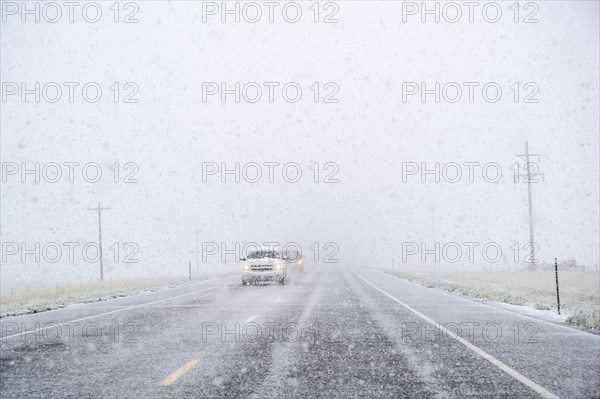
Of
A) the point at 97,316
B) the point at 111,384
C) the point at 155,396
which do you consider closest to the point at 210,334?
the point at 111,384

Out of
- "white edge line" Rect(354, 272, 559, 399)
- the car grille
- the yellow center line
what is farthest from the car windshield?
the yellow center line

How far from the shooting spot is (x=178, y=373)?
23.4 ft

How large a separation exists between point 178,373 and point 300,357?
192 centimetres

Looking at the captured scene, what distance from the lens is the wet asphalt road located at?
6.23 metres

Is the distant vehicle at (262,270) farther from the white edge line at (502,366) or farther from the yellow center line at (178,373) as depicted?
the yellow center line at (178,373)

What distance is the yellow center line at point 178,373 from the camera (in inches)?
261

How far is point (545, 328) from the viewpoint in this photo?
1160cm

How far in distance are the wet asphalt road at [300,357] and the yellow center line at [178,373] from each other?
0.01m

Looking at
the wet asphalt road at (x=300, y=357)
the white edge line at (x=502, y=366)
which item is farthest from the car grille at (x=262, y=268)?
the white edge line at (x=502, y=366)

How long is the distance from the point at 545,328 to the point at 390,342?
4110mm

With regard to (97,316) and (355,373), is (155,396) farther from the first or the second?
(97,316)

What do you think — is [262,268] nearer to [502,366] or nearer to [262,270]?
[262,270]

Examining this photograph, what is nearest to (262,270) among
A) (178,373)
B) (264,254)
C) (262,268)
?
(262,268)

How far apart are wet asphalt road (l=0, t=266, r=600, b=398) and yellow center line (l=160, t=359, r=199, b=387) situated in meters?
0.01
